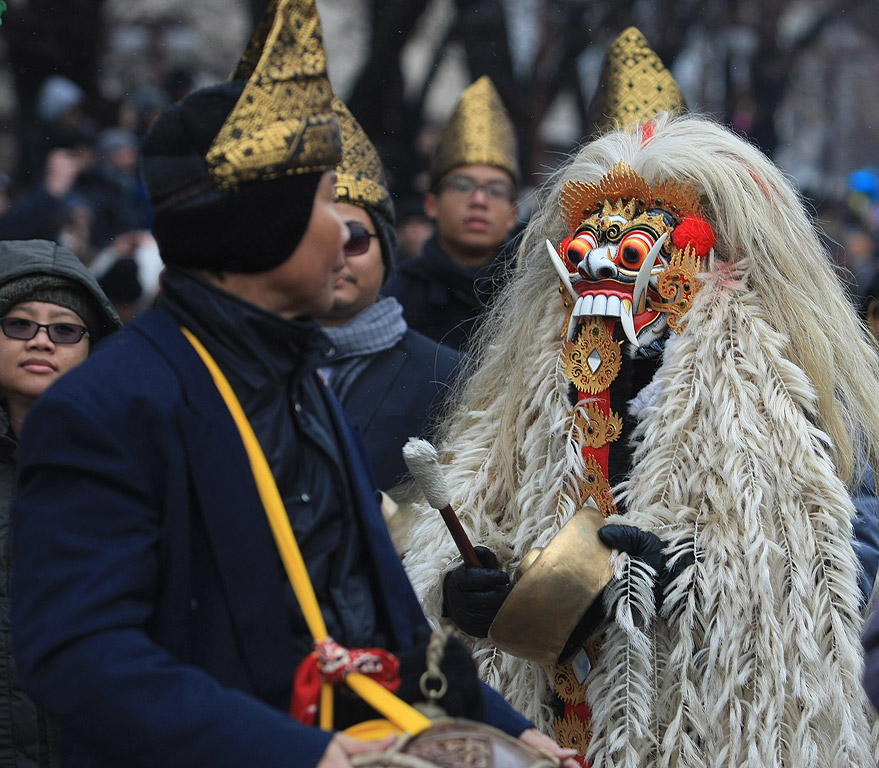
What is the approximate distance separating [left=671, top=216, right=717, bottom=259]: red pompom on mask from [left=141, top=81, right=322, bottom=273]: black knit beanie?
1.52 m

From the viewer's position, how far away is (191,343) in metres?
1.89

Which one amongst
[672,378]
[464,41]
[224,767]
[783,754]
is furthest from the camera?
[464,41]

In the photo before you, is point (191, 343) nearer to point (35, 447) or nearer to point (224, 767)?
point (35, 447)

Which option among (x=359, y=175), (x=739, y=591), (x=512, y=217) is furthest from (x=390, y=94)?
(x=739, y=591)

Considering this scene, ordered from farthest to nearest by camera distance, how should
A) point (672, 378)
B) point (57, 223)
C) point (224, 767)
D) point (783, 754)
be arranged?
point (57, 223)
point (672, 378)
point (783, 754)
point (224, 767)

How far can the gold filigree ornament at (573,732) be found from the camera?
10.4ft

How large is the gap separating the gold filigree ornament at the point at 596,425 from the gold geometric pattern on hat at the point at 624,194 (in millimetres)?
555

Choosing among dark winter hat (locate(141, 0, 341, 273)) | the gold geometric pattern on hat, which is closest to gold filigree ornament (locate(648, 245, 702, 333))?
the gold geometric pattern on hat

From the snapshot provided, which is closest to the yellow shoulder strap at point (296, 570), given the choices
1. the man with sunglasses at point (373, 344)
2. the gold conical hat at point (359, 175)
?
the man with sunglasses at point (373, 344)

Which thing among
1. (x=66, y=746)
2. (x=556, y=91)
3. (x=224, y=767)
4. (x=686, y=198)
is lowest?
(x=556, y=91)

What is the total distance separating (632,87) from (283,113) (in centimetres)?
240

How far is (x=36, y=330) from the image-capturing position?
3.32 metres

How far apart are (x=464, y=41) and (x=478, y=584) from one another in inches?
395

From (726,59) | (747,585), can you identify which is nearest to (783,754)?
(747,585)
